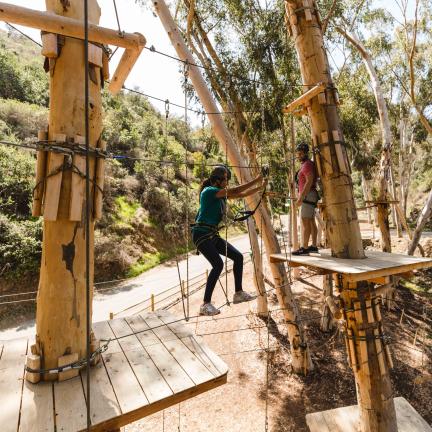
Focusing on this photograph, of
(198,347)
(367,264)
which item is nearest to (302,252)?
(367,264)

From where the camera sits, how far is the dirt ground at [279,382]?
5656 millimetres

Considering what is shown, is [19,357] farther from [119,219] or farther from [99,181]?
[119,219]

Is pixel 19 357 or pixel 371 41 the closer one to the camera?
pixel 19 357

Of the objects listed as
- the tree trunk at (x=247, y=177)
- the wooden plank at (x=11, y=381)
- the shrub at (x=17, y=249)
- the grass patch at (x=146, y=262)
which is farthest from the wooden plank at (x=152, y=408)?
the grass patch at (x=146, y=262)

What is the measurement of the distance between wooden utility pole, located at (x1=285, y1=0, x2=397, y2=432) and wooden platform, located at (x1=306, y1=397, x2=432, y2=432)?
21.5 inches

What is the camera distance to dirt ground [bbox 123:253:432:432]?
5.66m

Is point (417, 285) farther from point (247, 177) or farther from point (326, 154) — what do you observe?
point (326, 154)

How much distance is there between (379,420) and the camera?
3137 millimetres

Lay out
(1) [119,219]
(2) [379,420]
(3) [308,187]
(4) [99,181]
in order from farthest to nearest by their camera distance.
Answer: (1) [119,219], (3) [308,187], (2) [379,420], (4) [99,181]

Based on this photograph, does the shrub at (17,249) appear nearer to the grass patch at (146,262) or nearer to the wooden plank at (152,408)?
the grass patch at (146,262)

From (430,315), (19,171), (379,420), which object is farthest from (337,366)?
(19,171)

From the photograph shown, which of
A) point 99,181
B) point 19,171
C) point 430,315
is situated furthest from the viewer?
point 19,171

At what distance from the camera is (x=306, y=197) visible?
3.64 m

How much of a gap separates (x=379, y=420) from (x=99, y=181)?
351 cm
